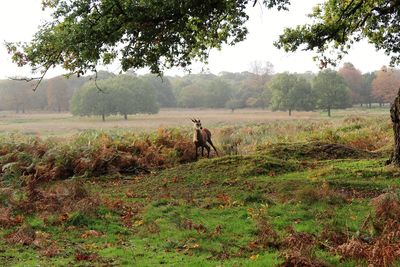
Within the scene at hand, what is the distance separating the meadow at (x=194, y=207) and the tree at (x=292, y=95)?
5627 centimetres

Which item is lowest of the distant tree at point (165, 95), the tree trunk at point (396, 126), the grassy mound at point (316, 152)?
the grassy mound at point (316, 152)

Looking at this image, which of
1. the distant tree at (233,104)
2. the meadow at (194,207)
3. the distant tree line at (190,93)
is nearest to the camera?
the meadow at (194,207)

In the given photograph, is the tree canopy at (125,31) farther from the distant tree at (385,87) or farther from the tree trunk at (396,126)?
the distant tree at (385,87)

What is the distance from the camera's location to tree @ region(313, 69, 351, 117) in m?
73.0

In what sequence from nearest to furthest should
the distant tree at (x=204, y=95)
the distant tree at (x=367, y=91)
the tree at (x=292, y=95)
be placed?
1. the tree at (x=292, y=95)
2. the distant tree at (x=204, y=95)
3. the distant tree at (x=367, y=91)

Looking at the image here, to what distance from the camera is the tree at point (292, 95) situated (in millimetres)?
74312

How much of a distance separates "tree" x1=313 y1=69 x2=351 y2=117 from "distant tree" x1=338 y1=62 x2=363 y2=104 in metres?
15.5

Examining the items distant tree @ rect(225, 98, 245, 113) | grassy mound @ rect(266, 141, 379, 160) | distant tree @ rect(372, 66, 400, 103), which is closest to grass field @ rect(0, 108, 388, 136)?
distant tree @ rect(225, 98, 245, 113)

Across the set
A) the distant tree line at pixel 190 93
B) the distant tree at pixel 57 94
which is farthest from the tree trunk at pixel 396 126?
the distant tree at pixel 57 94

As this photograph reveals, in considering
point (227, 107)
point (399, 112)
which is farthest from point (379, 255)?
point (227, 107)

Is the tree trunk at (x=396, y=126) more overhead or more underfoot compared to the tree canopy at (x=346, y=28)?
more underfoot

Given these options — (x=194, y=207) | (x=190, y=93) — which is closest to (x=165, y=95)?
(x=190, y=93)

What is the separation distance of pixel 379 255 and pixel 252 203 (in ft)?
17.2

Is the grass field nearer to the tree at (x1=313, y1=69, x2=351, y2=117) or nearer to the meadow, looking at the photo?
the tree at (x1=313, y1=69, x2=351, y2=117)
